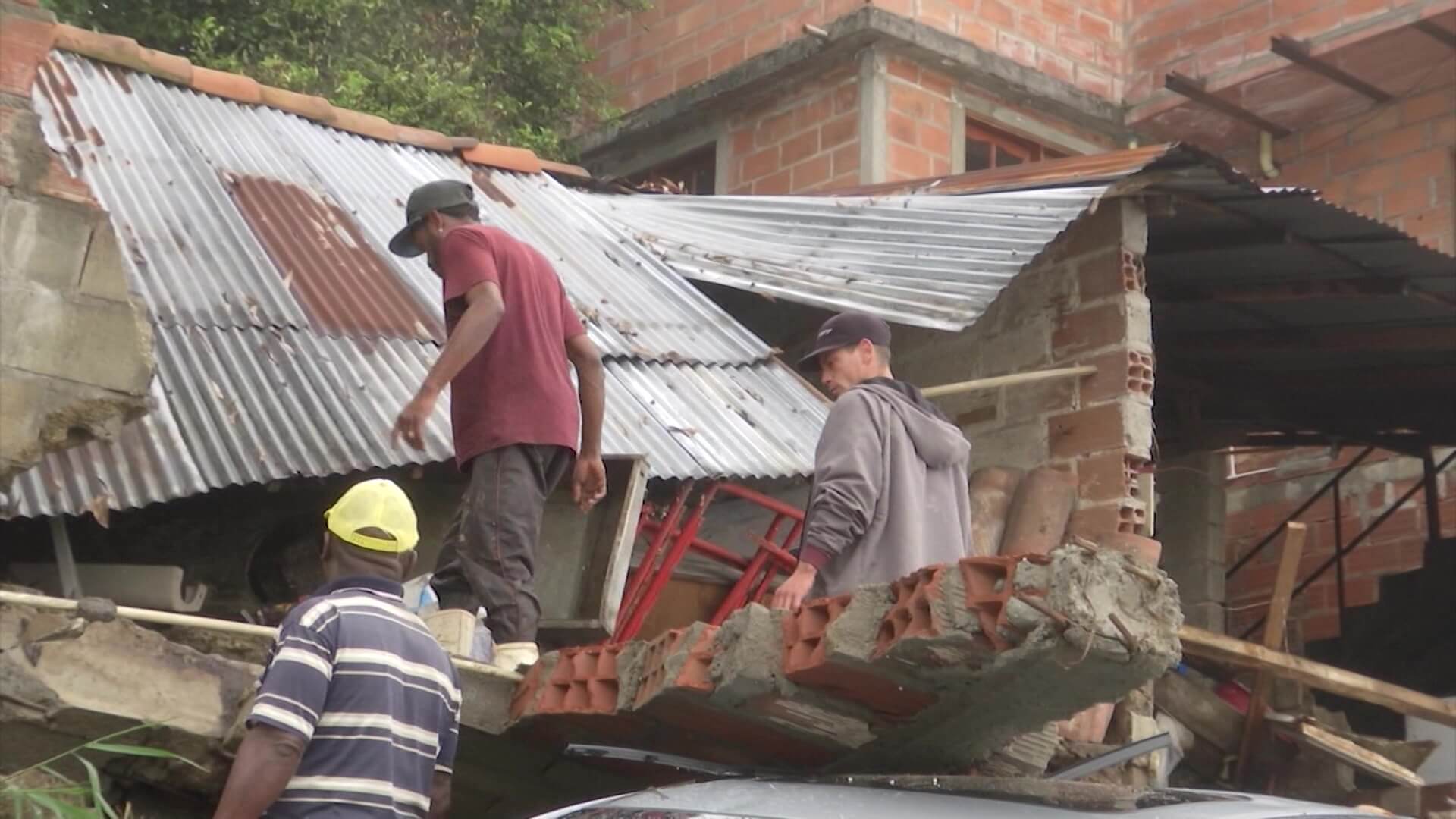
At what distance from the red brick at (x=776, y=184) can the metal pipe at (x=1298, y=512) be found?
3597 mm

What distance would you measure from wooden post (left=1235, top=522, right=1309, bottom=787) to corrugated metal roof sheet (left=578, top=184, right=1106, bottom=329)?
1759mm

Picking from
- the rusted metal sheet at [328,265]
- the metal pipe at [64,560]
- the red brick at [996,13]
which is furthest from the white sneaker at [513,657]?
the red brick at [996,13]

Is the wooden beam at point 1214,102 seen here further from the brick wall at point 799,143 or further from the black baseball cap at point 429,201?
the black baseball cap at point 429,201

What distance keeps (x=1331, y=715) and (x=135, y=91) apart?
5.97 metres

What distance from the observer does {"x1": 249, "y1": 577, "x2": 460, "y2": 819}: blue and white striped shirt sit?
12.4 feet

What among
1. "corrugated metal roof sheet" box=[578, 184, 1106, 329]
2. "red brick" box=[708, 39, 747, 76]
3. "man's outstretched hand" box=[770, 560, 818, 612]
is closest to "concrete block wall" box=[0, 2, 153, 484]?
"man's outstretched hand" box=[770, 560, 818, 612]

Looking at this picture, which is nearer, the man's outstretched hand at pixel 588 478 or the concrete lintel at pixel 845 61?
the man's outstretched hand at pixel 588 478

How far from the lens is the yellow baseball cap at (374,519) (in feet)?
13.3

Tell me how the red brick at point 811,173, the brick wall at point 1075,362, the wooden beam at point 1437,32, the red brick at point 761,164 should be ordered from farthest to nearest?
the red brick at point 761,164, the red brick at point 811,173, the wooden beam at point 1437,32, the brick wall at point 1075,362

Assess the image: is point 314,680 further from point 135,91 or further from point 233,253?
point 135,91

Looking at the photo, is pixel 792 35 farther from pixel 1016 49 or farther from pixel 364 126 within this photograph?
pixel 364 126

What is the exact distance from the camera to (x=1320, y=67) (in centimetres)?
1165

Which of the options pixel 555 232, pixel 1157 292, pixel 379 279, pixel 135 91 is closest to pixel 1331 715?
pixel 1157 292

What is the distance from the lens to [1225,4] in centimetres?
1288
